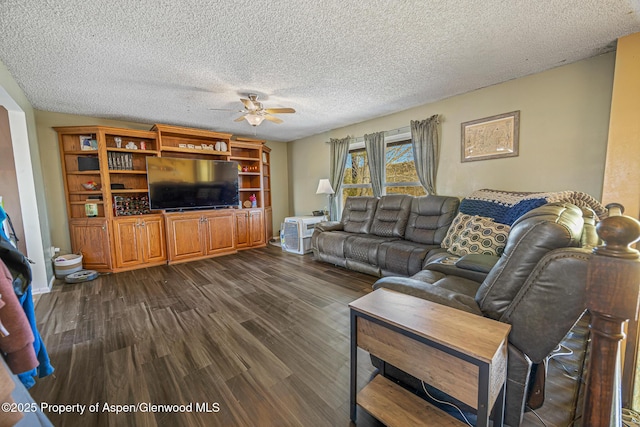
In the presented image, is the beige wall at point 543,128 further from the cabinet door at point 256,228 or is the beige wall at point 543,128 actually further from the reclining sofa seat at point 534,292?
the cabinet door at point 256,228

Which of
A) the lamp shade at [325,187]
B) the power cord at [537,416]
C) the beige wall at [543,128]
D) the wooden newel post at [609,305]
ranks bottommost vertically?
the power cord at [537,416]

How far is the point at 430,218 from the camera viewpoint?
3350 millimetres

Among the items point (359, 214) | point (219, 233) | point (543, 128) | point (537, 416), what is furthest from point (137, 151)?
point (543, 128)

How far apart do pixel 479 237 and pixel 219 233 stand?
168 inches

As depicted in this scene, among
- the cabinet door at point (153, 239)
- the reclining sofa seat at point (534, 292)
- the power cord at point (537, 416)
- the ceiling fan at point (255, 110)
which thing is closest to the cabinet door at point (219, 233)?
the cabinet door at point (153, 239)

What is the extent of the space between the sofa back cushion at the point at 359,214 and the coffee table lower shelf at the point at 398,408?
8.93ft

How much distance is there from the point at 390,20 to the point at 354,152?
312cm

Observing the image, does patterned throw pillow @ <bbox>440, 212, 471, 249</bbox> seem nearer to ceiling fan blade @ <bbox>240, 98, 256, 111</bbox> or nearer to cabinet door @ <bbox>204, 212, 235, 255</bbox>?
ceiling fan blade @ <bbox>240, 98, 256, 111</bbox>

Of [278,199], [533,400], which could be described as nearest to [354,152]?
[278,199]

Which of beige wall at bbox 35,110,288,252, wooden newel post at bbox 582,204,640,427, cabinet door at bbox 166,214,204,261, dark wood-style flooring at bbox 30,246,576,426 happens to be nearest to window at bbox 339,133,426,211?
dark wood-style flooring at bbox 30,246,576,426

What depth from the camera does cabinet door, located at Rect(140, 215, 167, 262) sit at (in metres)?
4.13

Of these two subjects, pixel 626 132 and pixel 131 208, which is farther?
pixel 131 208

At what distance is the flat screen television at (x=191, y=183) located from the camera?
418cm

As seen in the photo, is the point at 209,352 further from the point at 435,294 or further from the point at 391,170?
the point at 391,170
